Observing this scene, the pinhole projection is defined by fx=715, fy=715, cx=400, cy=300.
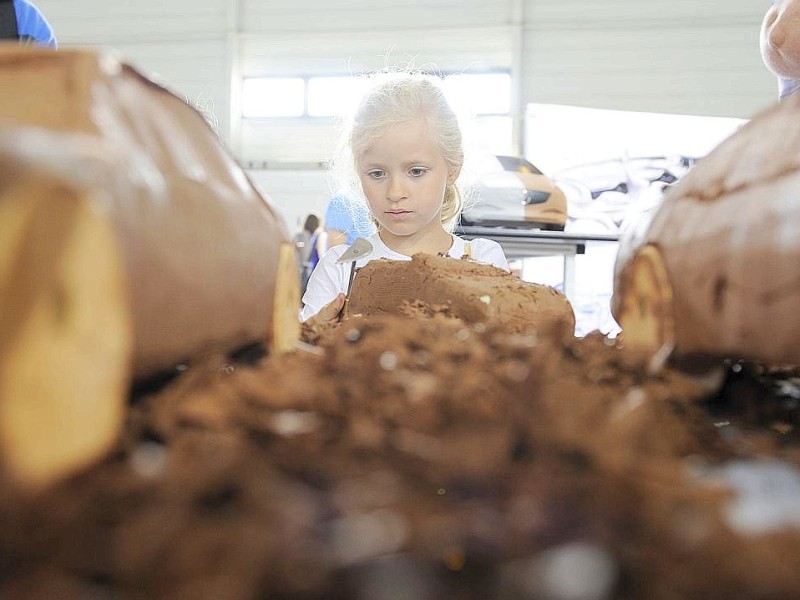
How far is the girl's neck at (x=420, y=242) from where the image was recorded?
1513 mm

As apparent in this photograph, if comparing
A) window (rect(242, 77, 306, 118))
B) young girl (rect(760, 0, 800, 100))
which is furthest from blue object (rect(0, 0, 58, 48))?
window (rect(242, 77, 306, 118))

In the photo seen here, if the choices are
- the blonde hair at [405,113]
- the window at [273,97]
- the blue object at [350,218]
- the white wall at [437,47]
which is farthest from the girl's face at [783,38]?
the window at [273,97]

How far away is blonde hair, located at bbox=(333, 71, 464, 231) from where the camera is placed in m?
1.44

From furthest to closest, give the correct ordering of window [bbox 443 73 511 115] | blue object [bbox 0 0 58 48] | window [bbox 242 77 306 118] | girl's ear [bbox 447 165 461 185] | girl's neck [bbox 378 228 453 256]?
1. window [bbox 242 77 306 118]
2. window [bbox 443 73 511 115]
3. girl's ear [bbox 447 165 461 185]
4. girl's neck [bbox 378 228 453 256]
5. blue object [bbox 0 0 58 48]

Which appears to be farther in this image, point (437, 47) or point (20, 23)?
point (437, 47)

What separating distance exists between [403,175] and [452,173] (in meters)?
0.25

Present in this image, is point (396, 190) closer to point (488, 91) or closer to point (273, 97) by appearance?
Answer: point (488, 91)

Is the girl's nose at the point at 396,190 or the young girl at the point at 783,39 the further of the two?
the girl's nose at the point at 396,190

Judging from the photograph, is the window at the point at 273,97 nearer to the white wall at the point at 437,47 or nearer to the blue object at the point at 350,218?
the white wall at the point at 437,47

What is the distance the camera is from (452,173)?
5.37ft

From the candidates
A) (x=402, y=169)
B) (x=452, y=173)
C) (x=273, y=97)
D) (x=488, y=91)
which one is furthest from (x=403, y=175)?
(x=273, y=97)

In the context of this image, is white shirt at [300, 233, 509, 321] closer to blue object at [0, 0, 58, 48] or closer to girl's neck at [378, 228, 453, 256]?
girl's neck at [378, 228, 453, 256]

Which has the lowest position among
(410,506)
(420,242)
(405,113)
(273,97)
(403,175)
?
(410,506)

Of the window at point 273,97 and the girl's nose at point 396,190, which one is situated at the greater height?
the window at point 273,97
